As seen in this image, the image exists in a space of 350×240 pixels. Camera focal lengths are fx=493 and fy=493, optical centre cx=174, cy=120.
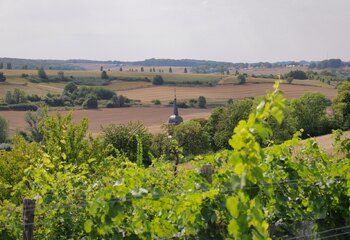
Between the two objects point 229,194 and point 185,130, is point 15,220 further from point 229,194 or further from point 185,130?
point 185,130

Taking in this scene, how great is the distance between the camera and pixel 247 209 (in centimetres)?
295

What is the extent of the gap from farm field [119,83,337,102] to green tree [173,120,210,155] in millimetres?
42380

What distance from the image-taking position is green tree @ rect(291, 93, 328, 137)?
5422cm

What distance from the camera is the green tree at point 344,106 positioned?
54.0 m

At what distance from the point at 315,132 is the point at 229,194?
52776 mm

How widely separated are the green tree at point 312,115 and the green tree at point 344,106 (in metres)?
1.59

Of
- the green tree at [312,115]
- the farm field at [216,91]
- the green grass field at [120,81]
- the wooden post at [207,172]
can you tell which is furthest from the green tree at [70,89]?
the wooden post at [207,172]

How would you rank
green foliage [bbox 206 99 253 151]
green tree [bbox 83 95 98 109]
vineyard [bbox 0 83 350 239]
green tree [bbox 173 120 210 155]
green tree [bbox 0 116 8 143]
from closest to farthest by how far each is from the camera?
vineyard [bbox 0 83 350 239] < green tree [bbox 173 120 210 155] < green foliage [bbox 206 99 253 151] < green tree [bbox 0 116 8 143] < green tree [bbox 83 95 98 109]

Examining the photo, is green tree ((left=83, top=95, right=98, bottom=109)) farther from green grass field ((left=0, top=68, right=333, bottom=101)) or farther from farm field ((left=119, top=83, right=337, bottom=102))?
green grass field ((left=0, top=68, right=333, bottom=101))

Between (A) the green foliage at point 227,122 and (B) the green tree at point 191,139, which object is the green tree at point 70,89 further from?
(B) the green tree at point 191,139

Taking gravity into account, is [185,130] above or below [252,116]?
below

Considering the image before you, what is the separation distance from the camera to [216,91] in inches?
3952

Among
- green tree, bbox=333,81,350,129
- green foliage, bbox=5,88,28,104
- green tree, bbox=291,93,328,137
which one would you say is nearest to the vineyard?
green tree, bbox=291,93,328,137

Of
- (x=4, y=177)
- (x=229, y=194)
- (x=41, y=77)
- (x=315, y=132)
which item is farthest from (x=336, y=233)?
(x=41, y=77)
